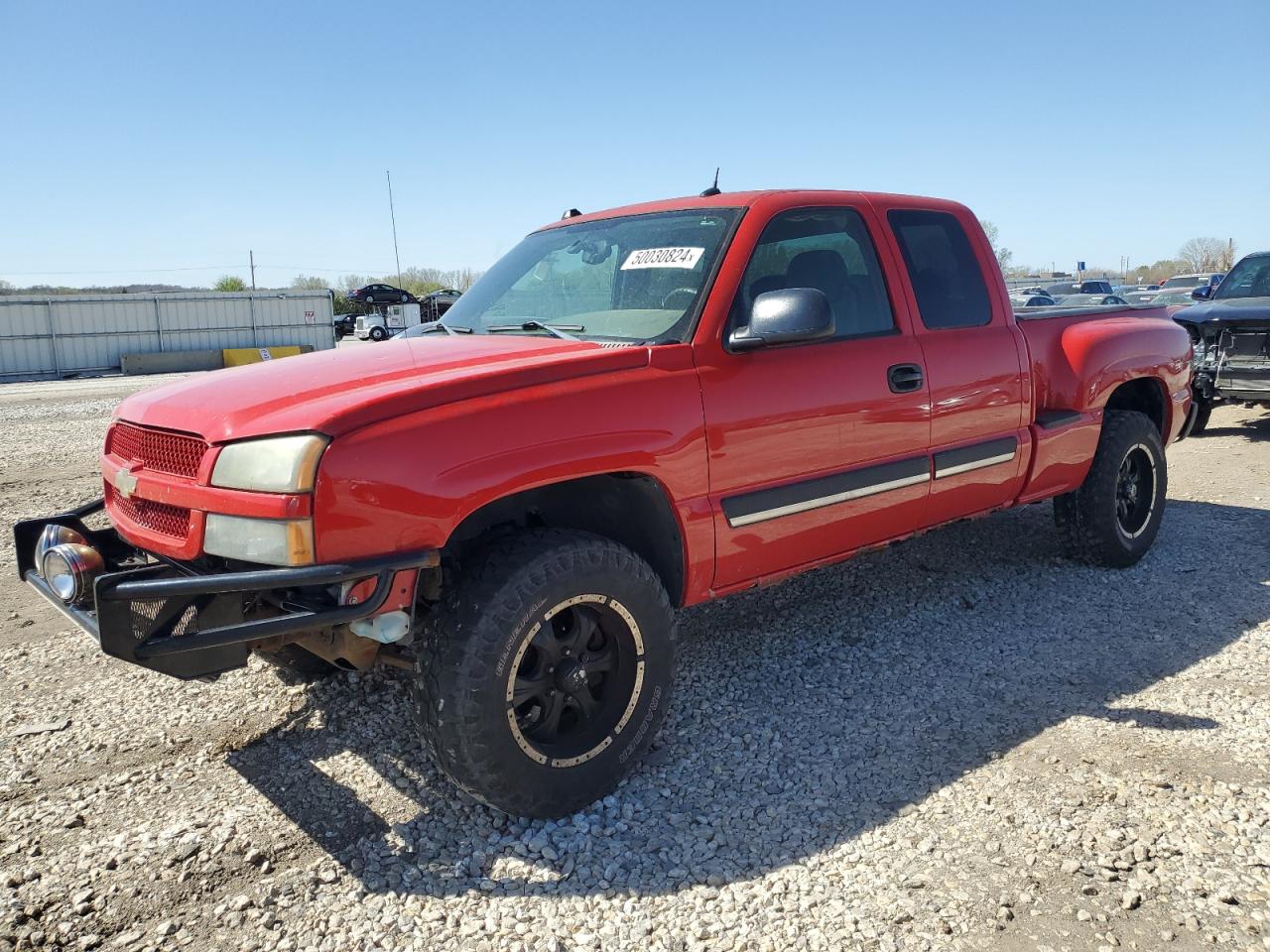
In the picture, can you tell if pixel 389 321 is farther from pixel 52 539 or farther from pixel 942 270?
pixel 52 539

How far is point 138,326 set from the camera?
94.7 ft

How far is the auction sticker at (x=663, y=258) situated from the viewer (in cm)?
360

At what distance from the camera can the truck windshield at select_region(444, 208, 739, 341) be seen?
3.50m

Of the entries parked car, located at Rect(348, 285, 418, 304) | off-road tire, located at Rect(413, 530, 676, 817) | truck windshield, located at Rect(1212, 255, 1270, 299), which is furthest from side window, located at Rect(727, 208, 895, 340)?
parked car, located at Rect(348, 285, 418, 304)

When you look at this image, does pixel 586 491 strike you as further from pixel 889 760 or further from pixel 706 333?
pixel 889 760

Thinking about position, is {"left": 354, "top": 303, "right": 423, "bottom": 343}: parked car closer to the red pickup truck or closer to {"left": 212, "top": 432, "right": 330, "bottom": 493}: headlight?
the red pickup truck

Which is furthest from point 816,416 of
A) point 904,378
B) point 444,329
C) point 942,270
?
point 444,329

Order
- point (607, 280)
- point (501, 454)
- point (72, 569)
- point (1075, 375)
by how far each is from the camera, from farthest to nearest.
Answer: point (1075, 375), point (607, 280), point (72, 569), point (501, 454)

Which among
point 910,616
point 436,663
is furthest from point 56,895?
point 910,616

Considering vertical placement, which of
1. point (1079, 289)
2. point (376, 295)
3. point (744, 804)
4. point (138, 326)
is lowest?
point (744, 804)

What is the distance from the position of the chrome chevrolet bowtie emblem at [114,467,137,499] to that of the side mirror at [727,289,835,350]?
2.01 metres

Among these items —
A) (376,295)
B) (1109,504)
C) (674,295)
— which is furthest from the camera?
(376,295)

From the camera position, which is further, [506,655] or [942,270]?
[942,270]

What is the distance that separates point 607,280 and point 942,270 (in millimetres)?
1640
